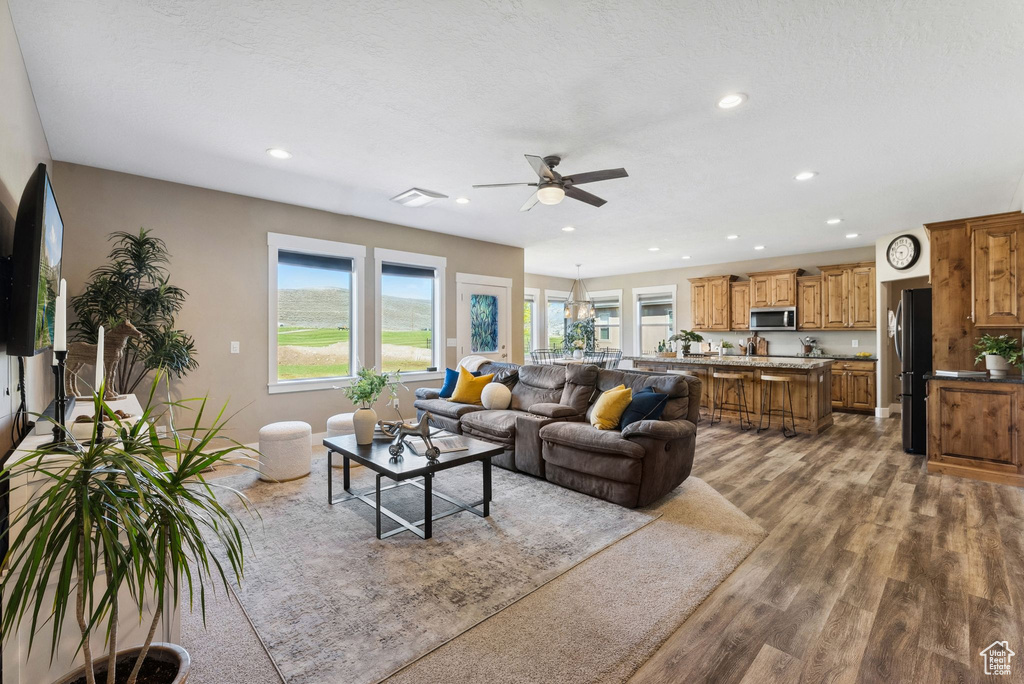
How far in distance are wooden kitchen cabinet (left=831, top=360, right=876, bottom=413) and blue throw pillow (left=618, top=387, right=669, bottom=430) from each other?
5.53 metres

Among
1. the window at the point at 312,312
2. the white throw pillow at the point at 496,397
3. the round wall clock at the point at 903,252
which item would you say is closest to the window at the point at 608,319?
the round wall clock at the point at 903,252

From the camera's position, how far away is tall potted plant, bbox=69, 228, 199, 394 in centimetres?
360

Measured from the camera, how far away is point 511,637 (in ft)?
6.36

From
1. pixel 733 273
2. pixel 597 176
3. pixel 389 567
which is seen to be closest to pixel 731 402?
pixel 733 273

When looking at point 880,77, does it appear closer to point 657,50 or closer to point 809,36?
point 809,36

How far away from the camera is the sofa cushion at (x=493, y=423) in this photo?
4.22m

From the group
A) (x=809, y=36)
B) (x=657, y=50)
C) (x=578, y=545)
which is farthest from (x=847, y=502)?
(x=657, y=50)

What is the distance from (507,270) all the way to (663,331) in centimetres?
448

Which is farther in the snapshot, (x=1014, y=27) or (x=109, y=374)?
(x=109, y=374)

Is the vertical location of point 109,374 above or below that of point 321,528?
above

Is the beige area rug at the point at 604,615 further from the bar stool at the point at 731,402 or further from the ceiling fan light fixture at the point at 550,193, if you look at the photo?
the bar stool at the point at 731,402

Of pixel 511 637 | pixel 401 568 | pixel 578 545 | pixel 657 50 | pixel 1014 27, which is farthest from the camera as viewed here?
pixel 578 545

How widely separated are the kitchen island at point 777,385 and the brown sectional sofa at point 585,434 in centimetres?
235

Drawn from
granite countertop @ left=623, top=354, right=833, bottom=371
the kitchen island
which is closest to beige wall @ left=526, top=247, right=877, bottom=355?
granite countertop @ left=623, top=354, right=833, bottom=371
